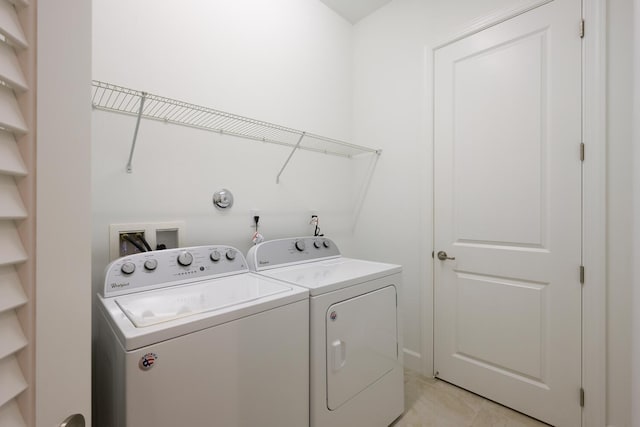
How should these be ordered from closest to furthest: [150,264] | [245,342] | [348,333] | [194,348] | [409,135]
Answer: [194,348] → [245,342] → [150,264] → [348,333] → [409,135]

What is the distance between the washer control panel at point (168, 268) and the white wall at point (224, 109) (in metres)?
0.23

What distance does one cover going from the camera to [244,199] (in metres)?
1.89

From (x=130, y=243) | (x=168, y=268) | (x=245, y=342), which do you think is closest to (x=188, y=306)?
(x=245, y=342)

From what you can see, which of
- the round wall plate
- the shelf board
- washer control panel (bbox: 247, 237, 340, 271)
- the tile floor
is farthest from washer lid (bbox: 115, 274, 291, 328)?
the tile floor

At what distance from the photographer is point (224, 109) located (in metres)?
1.79

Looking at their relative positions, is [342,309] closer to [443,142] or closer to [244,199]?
[244,199]

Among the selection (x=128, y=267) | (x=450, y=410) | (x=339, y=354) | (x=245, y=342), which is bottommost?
Answer: (x=450, y=410)

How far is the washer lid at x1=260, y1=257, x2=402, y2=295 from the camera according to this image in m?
1.34

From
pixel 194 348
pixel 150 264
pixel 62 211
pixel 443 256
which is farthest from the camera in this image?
pixel 443 256

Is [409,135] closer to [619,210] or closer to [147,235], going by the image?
[619,210]

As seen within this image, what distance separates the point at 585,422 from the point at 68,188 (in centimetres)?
240

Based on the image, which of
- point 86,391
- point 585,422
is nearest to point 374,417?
point 585,422

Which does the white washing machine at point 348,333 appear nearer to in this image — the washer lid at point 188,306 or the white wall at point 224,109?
the washer lid at point 188,306

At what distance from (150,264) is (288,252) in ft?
2.56
